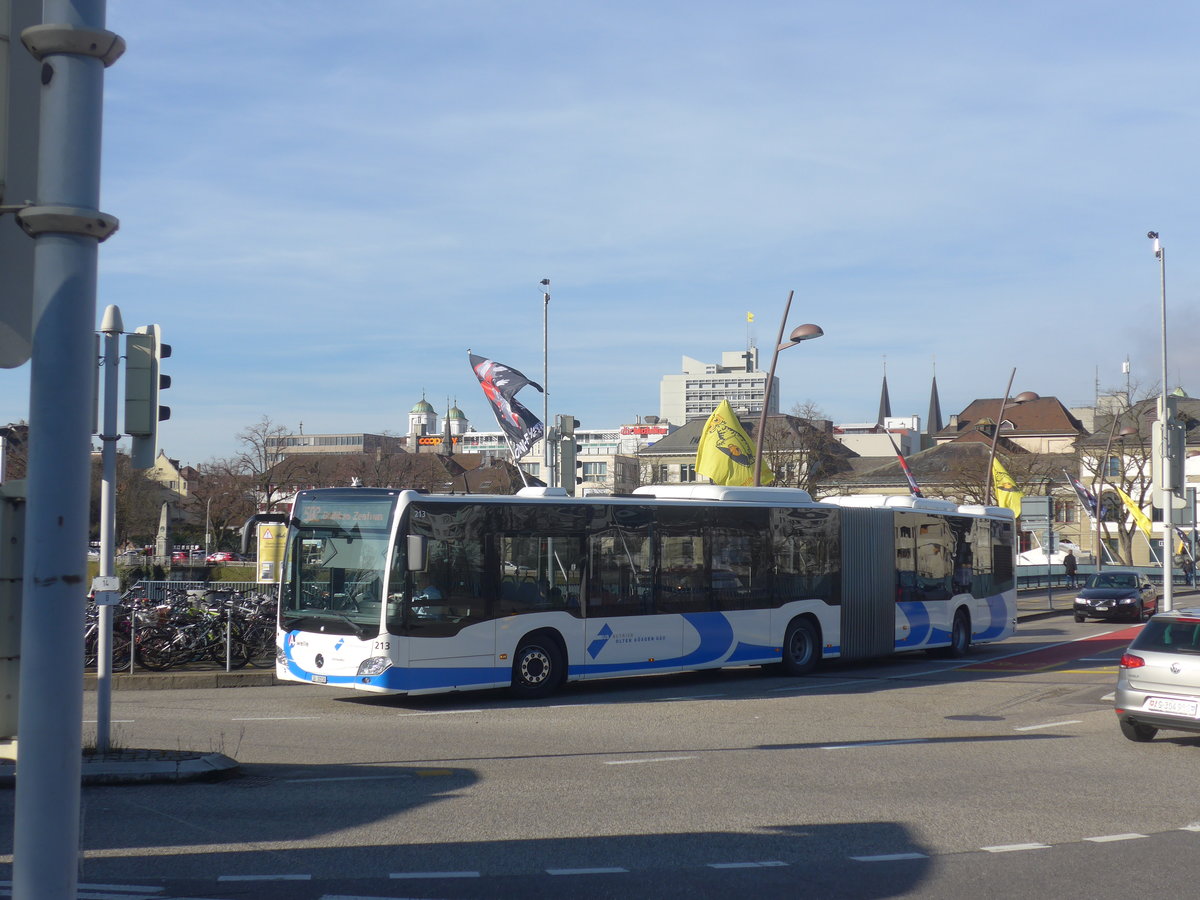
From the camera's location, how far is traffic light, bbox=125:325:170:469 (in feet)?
36.3

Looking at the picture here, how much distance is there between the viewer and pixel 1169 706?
12.6m

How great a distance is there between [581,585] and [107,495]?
308 inches

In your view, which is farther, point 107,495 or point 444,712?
point 444,712

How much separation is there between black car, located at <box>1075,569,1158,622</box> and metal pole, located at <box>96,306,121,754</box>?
3195 cm

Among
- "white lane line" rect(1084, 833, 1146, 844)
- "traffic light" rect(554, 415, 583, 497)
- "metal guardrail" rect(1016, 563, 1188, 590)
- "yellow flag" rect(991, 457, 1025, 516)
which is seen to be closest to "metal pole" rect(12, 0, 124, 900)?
"white lane line" rect(1084, 833, 1146, 844)

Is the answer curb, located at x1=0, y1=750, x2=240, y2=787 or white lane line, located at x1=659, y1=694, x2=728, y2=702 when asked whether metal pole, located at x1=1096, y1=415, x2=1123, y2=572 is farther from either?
curb, located at x1=0, y1=750, x2=240, y2=787

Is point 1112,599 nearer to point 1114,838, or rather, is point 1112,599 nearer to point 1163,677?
point 1163,677

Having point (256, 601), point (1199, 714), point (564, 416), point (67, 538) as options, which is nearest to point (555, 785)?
point (1199, 714)

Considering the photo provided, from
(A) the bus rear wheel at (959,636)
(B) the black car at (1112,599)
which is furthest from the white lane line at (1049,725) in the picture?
(B) the black car at (1112,599)

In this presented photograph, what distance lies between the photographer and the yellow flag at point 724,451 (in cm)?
2922

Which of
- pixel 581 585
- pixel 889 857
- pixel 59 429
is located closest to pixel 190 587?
pixel 581 585

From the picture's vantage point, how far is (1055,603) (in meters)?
47.1

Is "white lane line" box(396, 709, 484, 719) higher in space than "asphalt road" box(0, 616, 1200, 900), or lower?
lower

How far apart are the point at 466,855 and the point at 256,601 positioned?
51.6 ft
